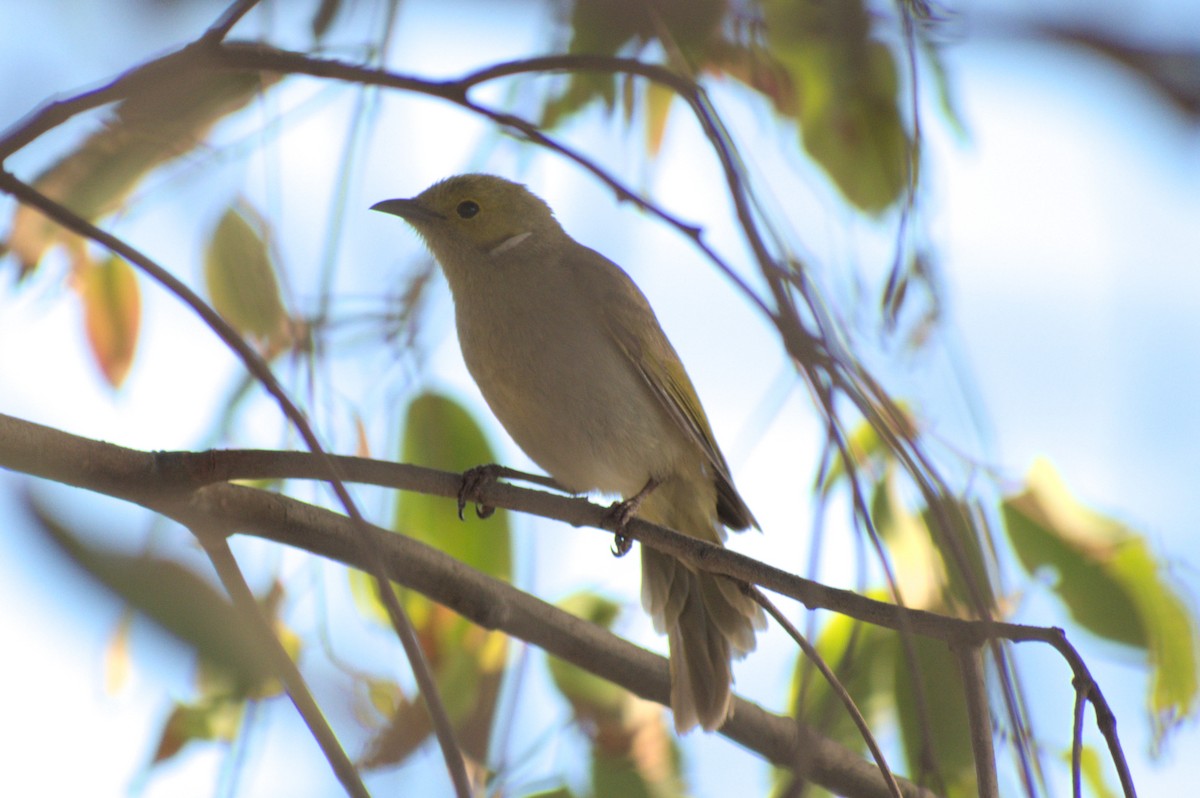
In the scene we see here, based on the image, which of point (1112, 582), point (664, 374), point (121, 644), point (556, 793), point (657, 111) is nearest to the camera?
point (121, 644)

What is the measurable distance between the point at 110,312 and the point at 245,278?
26.4 inches

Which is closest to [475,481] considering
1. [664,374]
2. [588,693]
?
[588,693]

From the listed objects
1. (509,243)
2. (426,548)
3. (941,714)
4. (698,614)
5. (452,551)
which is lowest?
(941,714)

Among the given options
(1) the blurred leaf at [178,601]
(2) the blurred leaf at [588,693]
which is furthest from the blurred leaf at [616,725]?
(1) the blurred leaf at [178,601]

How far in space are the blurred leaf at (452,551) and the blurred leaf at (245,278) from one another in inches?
20.3

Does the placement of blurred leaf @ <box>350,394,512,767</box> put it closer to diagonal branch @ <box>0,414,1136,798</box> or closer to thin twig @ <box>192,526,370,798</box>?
diagonal branch @ <box>0,414,1136,798</box>

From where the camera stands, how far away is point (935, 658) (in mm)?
3000

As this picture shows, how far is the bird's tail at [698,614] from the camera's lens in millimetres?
3730

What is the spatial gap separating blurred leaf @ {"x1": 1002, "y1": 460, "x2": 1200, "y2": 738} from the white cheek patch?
81.5 inches

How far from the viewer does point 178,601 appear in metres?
1.07

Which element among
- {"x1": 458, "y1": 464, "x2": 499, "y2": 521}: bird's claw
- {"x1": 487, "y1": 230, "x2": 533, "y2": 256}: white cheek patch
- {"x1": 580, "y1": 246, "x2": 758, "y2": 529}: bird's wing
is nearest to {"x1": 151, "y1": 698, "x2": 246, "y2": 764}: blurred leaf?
{"x1": 458, "y1": 464, "x2": 499, "y2": 521}: bird's claw

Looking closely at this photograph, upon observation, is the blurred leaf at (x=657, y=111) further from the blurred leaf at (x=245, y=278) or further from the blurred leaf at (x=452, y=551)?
the blurred leaf at (x=245, y=278)

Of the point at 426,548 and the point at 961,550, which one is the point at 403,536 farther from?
the point at 961,550

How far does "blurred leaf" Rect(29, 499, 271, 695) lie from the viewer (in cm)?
97
